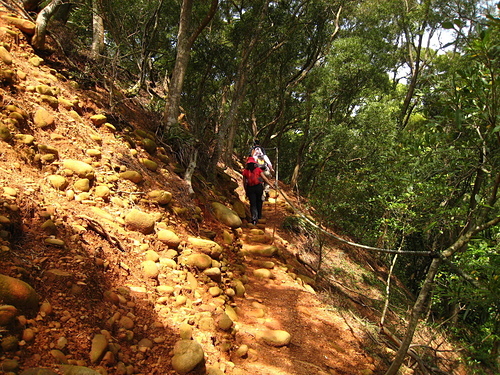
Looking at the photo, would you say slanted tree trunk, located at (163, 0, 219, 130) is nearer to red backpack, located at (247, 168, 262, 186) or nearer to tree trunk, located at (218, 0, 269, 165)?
tree trunk, located at (218, 0, 269, 165)

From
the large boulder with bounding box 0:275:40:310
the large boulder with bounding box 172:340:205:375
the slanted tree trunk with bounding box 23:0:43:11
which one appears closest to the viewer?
the large boulder with bounding box 0:275:40:310

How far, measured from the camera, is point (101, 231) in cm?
319

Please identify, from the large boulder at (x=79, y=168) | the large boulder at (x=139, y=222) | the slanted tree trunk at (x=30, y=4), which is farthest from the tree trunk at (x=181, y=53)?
the large boulder at (x=139, y=222)

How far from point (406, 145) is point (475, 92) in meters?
1.44

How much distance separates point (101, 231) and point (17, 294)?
1251 millimetres

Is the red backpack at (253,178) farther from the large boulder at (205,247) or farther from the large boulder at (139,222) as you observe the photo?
the large boulder at (139,222)

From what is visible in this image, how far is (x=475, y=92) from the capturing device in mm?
2359

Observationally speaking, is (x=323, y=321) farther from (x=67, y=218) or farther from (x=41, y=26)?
(x=41, y=26)

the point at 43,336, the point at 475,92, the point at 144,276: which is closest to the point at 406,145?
the point at 475,92

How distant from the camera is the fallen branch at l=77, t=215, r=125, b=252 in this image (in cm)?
316

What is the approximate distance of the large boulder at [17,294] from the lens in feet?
6.26

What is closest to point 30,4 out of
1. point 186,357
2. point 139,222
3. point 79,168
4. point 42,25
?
point 42,25

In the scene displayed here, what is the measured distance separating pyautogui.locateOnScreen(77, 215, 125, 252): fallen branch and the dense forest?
2.23m

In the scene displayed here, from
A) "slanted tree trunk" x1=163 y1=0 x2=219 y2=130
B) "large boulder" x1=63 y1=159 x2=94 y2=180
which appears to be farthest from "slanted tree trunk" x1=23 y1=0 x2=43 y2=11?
"large boulder" x1=63 y1=159 x2=94 y2=180
